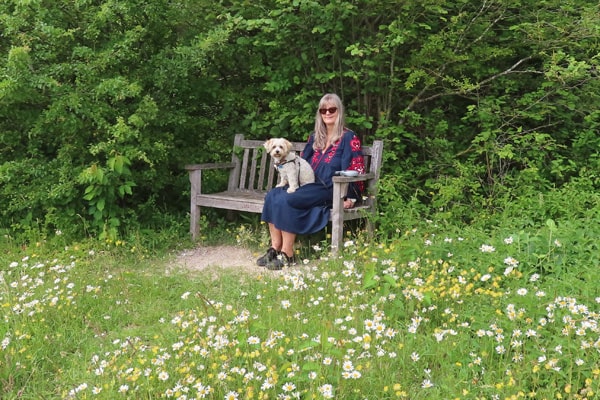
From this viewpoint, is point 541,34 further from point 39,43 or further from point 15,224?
point 15,224

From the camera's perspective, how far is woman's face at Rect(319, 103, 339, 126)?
205 inches

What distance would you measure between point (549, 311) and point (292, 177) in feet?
8.88

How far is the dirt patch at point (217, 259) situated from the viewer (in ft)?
16.1

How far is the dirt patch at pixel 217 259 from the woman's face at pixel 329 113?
57.2 inches

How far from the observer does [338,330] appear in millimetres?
2934

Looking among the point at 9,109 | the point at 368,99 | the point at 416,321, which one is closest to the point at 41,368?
the point at 416,321

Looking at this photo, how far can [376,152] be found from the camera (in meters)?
5.27

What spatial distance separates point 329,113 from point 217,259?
5.67ft

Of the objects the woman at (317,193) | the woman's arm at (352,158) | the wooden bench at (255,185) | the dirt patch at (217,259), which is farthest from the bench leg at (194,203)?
the woman's arm at (352,158)

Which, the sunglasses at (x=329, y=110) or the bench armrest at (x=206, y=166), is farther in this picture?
the bench armrest at (x=206, y=166)

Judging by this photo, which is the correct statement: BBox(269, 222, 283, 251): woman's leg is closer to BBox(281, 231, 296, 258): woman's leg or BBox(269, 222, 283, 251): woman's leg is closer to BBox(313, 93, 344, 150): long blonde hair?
BBox(281, 231, 296, 258): woman's leg

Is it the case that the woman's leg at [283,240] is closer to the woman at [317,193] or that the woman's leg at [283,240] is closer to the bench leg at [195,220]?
the woman at [317,193]

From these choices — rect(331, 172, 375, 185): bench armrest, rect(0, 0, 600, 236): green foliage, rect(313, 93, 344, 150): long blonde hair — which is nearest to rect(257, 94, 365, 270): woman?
rect(313, 93, 344, 150): long blonde hair

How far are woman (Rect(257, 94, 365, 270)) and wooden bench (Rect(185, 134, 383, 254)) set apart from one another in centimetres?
13
